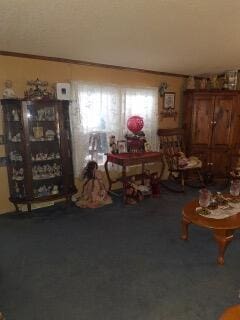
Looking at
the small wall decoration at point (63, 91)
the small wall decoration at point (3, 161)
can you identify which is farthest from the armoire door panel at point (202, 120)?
the small wall decoration at point (3, 161)

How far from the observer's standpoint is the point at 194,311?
1.86 meters

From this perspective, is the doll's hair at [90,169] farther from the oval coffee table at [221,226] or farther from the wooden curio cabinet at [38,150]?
the oval coffee table at [221,226]

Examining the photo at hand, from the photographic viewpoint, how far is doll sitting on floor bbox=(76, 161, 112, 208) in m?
3.94

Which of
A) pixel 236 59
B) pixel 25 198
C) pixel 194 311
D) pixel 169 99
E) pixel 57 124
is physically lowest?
pixel 194 311

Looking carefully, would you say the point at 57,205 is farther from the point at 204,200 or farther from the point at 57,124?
the point at 204,200

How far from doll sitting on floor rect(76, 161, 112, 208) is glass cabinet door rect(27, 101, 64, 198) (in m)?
0.41

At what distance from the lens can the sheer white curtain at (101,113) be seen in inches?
154

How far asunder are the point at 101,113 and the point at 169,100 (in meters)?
1.64

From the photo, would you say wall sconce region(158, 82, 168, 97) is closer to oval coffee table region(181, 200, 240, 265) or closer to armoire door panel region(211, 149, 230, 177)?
armoire door panel region(211, 149, 230, 177)

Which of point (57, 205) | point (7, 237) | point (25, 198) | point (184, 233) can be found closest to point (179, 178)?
point (184, 233)

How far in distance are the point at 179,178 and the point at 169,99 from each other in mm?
1619

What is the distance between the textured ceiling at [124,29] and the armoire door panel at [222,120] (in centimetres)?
117

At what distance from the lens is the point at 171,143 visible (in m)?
4.95

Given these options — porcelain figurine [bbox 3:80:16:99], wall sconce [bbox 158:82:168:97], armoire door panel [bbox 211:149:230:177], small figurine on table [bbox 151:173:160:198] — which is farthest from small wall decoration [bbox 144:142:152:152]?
porcelain figurine [bbox 3:80:16:99]
